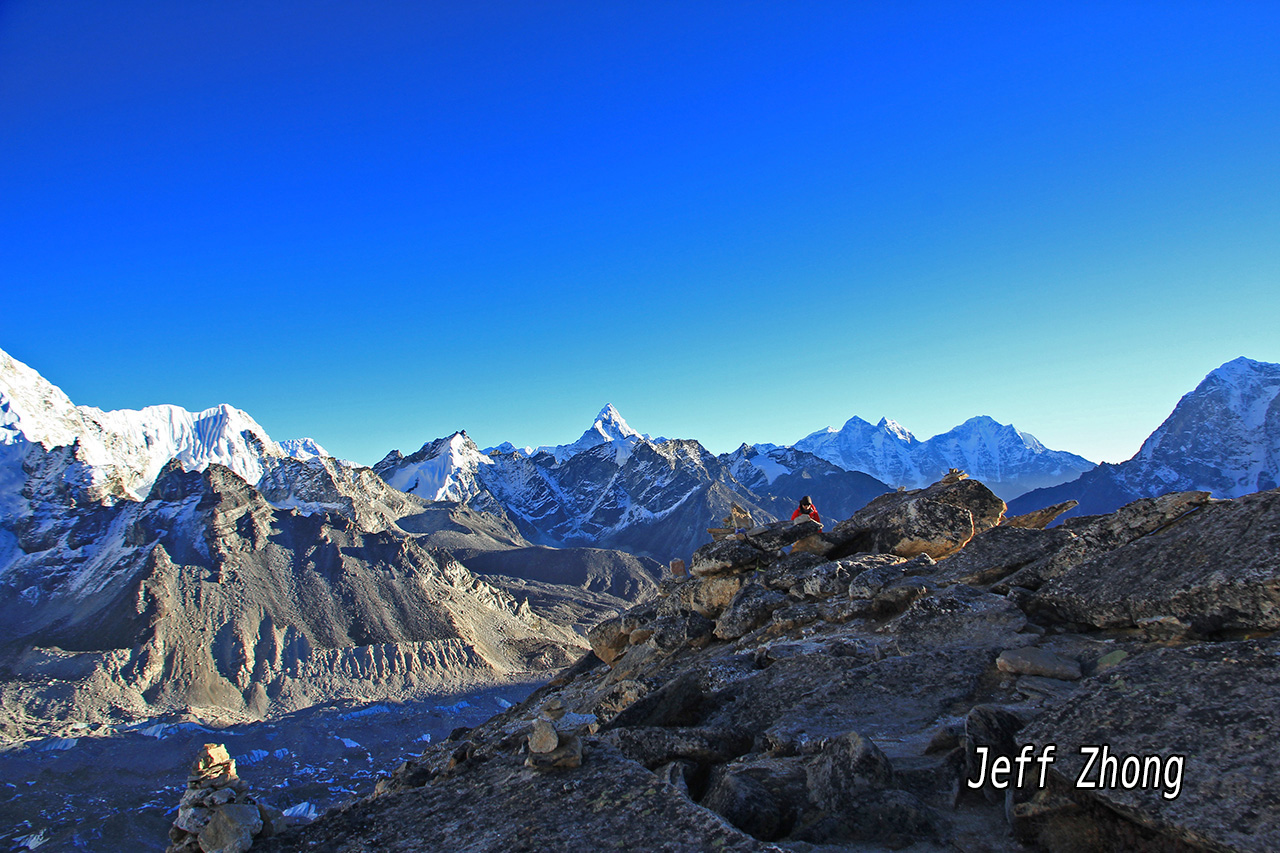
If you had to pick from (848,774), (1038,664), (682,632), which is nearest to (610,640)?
(682,632)

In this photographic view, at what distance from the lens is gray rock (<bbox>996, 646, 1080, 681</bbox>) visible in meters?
7.72

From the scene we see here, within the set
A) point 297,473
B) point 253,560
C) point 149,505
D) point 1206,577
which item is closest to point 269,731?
point 253,560

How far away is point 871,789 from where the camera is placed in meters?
5.97

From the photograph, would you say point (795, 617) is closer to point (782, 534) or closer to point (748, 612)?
point (748, 612)

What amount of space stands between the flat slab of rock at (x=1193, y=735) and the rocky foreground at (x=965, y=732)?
0.01 meters

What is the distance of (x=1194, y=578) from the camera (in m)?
7.40

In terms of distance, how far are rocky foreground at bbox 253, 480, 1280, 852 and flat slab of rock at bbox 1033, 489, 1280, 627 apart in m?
0.03

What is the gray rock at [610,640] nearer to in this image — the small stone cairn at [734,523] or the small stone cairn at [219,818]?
the small stone cairn at [734,523]

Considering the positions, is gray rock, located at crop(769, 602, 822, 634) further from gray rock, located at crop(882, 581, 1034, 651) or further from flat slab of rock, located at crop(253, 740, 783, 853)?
flat slab of rock, located at crop(253, 740, 783, 853)

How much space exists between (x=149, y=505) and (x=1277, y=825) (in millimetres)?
145740

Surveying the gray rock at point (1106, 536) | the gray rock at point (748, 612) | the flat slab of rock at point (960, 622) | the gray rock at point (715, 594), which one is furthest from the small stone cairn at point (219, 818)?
the gray rock at point (715, 594)

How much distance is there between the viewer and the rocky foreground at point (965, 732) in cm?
471

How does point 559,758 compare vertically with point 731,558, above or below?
below

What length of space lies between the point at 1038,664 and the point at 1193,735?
3512mm
